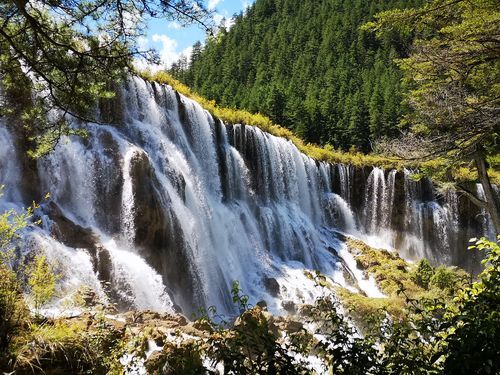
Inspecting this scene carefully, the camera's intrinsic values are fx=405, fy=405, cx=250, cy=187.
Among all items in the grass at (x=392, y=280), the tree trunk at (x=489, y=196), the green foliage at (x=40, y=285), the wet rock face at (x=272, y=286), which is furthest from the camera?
the wet rock face at (x=272, y=286)

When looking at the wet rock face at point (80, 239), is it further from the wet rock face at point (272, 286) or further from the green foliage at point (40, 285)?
the wet rock face at point (272, 286)

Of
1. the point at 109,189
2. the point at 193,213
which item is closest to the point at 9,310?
the point at 109,189

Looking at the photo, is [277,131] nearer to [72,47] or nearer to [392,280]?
[392,280]

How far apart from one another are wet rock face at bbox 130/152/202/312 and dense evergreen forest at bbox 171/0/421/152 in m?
23.9

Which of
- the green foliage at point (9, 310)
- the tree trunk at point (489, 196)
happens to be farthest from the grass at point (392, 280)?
the green foliage at point (9, 310)

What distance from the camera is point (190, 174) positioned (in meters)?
14.8

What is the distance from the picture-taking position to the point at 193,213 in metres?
13.9

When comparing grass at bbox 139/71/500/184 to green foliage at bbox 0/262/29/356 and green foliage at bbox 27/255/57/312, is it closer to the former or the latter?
green foliage at bbox 27/255/57/312

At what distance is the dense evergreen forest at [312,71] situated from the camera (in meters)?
39.0

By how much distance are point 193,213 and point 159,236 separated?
96.6 inches

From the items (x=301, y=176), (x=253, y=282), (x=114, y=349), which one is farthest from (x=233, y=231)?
(x=114, y=349)

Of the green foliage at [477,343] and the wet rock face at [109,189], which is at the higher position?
the wet rock face at [109,189]

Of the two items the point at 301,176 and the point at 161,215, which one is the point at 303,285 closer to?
the point at 161,215

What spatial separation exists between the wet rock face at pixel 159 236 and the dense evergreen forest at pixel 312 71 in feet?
78.3
